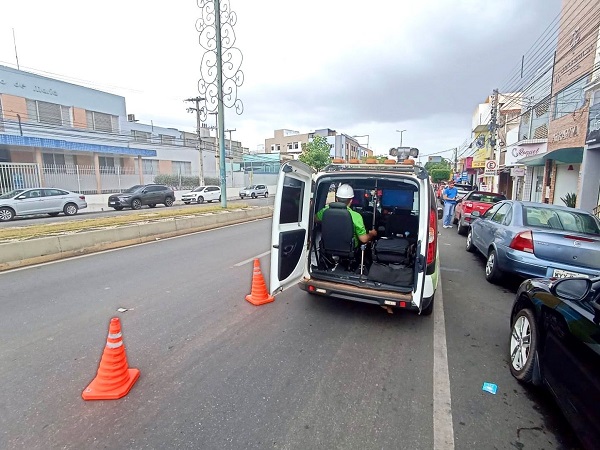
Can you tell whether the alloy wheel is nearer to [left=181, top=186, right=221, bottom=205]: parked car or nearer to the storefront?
the storefront

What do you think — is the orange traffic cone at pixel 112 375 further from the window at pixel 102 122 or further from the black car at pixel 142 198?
the window at pixel 102 122

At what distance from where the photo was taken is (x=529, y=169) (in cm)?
1983

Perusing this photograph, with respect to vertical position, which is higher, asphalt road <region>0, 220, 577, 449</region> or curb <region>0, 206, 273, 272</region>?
curb <region>0, 206, 273, 272</region>

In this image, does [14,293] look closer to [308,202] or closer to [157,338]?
[157,338]

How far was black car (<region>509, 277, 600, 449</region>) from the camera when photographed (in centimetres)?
189

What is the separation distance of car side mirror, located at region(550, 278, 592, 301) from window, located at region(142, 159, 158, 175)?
32.0 m

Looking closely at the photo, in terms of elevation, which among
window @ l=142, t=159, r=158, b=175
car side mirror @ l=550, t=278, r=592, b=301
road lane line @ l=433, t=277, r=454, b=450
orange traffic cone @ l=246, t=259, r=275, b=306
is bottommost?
road lane line @ l=433, t=277, r=454, b=450

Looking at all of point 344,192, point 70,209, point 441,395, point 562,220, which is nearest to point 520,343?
point 441,395

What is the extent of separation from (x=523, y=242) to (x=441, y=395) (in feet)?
11.1

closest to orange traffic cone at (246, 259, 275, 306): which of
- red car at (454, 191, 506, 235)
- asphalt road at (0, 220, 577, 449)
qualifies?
asphalt road at (0, 220, 577, 449)

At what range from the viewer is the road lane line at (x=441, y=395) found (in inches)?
88.7

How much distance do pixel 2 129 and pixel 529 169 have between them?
35232mm

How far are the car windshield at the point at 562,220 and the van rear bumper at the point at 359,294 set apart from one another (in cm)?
323

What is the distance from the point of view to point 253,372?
300 centimetres
